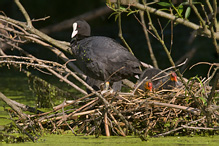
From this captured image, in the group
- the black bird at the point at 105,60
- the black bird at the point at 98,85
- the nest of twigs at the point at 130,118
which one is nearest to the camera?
the nest of twigs at the point at 130,118

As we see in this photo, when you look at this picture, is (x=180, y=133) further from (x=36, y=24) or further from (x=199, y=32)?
(x=36, y=24)

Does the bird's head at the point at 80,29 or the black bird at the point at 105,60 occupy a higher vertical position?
the bird's head at the point at 80,29

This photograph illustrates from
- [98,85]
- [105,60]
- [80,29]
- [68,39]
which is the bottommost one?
[98,85]

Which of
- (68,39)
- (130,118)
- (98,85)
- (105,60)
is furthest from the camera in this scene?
(68,39)

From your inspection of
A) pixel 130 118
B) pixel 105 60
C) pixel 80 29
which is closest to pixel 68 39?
pixel 80 29

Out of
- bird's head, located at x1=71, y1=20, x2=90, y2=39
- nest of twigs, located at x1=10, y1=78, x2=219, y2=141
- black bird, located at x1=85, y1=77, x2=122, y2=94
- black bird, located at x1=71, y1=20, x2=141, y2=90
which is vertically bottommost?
nest of twigs, located at x1=10, y1=78, x2=219, y2=141

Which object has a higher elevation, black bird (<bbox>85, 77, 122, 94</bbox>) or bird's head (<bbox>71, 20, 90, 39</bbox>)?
bird's head (<bbox>71, 20, 90, 39</bbox>)

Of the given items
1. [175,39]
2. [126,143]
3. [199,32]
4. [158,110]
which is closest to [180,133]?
[158,110]

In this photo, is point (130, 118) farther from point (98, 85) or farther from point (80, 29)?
point (80, 29)

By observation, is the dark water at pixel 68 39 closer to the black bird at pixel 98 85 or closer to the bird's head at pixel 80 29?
the black bird at pixel 98 85

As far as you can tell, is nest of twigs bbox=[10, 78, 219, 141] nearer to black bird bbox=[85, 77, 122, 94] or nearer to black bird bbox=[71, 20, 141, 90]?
black bird bbox=[71, 20, 141, 90]

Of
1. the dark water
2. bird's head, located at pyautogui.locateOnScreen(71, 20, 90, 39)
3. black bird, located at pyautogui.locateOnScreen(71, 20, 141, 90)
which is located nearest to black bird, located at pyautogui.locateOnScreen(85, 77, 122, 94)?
black bird, located at pyautogui.locateOnScreen(71, 20, 141, 90)

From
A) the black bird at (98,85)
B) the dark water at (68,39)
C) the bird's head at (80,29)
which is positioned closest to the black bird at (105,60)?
the black bird at (98,85)

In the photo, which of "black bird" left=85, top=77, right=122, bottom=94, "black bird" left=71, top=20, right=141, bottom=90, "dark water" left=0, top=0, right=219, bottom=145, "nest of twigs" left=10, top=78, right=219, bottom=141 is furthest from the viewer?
"dark water" left=0, top=0, right=219, bottom=145
